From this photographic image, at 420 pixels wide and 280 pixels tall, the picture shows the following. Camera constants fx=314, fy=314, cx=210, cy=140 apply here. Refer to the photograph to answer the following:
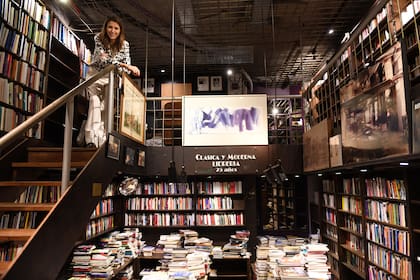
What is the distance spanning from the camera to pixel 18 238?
2.08 meters

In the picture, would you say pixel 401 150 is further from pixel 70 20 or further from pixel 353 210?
pixel 70 20

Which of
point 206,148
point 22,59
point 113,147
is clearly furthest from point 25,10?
point 206,148

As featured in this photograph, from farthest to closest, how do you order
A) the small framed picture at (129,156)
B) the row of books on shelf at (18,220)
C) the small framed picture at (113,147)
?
the small framed picture at (129,156)
the small framed picture at (113,147)
the row of books on shelf at (18,220)

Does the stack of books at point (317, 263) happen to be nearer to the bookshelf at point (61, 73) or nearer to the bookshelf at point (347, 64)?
the bookshelf at point (347, 64)

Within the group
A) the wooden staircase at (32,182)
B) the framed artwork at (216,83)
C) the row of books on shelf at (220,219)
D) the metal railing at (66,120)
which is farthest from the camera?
the framed artwork at (216,83)

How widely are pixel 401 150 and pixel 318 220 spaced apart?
4231 mm

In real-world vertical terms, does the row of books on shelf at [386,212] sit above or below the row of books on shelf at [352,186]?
below

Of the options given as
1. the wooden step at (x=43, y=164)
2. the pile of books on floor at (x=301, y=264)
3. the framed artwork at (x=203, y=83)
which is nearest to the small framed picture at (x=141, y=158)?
the wooden step at (x=43, y=164)

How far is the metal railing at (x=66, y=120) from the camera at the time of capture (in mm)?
1591

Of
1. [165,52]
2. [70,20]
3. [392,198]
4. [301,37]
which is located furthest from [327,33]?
[70,20]

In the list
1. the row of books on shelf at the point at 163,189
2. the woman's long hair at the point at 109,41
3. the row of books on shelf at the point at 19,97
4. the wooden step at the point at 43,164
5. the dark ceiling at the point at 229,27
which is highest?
the dark ceiling at the point at 229,27

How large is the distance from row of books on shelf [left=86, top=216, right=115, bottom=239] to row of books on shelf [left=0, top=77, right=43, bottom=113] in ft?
6.37

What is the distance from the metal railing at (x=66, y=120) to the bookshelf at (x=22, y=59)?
1.22 meters

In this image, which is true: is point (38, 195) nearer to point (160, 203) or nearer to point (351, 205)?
point (160, 203)
